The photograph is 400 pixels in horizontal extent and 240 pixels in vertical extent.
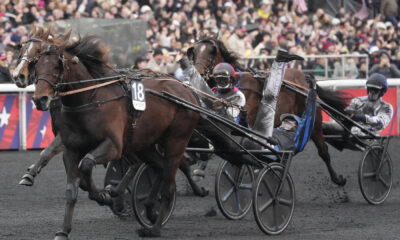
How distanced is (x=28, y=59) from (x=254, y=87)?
402cm

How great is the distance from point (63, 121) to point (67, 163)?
35 centimetres

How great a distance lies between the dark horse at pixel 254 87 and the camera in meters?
10.8

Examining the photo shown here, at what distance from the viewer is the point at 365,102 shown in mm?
10961

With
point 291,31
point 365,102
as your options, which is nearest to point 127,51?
point 291,31

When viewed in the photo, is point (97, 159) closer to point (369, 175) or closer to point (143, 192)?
point (143, 192)

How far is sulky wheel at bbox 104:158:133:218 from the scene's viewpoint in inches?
Answer: 350

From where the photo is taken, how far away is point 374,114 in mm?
10812

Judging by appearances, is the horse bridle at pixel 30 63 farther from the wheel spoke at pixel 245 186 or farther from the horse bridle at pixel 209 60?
the horse bridle at pixel 209 60

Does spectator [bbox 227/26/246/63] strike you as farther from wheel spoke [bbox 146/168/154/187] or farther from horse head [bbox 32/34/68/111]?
horse head [bbox 32/34/68/111]

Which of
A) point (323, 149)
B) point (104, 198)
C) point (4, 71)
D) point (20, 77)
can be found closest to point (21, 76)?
point (20, 77)

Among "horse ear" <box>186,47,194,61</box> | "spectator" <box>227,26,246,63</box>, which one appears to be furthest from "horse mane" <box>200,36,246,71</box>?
"spectator" <box>227,26,246,63</box>

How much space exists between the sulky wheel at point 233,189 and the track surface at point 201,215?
0.42ft

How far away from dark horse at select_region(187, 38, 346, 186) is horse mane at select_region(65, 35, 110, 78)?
2.98 meters

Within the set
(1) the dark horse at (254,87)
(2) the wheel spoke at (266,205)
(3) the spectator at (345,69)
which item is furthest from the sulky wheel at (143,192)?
(3) the spectator at (345,69)
